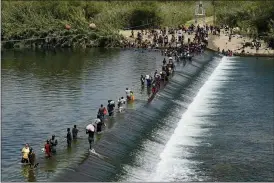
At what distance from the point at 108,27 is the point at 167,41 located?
36.1 ft

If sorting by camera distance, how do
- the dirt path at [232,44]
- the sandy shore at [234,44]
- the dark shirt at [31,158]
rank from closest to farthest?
1. the dark shirt at [31,158]
2. the sandy shore at [234,44]
3. the dirt path at [232,44]

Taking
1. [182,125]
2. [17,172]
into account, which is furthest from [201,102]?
[17,172]

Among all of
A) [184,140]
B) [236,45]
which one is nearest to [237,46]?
[236,45]

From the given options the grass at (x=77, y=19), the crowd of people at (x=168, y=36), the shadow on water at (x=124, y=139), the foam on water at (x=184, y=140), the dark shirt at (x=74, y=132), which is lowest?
the foam on water at (x=184, y=140)

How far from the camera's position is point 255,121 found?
4300 centimetres

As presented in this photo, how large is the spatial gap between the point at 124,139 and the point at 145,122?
477 centimetres

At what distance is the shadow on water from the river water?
56 mm

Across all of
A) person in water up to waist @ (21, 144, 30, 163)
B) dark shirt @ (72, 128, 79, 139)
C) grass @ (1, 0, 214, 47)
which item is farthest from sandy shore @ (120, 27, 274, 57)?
person in water up to waist @ (21, 144, 30, 163)

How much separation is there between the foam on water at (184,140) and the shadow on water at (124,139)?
1.43 m

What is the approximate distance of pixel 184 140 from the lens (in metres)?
36.6

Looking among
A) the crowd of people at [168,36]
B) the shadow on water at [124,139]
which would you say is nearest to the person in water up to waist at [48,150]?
the shadow on water at [124,139]

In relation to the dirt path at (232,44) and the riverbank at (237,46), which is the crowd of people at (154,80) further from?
the riverbank at (237,46)

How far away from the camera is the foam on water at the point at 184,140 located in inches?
1187

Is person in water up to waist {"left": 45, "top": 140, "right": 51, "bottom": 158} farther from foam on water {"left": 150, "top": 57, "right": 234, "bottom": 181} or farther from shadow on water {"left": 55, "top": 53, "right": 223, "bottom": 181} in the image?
foam on water {"left": 150, "top": 57, "right": 234, "bottom": 181}
